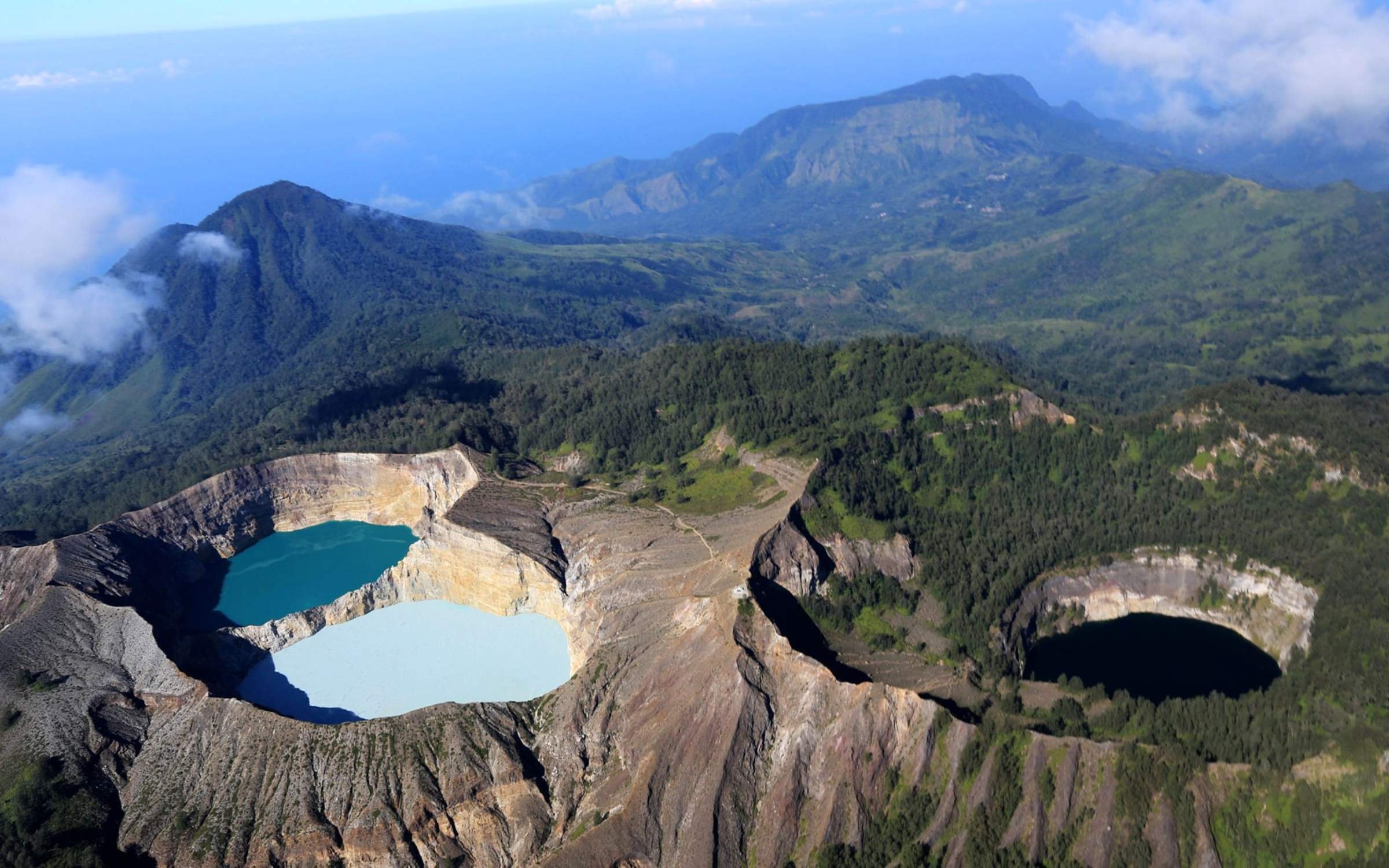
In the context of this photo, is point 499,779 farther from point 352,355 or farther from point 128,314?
point 128,314

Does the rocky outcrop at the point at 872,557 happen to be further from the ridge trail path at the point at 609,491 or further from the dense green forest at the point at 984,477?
the ridge trail path at the point at 609,491

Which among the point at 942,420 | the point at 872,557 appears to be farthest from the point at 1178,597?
the point at 872,557

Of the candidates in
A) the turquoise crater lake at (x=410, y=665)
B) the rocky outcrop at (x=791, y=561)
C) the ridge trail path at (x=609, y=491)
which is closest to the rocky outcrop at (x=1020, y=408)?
the rocky outcrop at (x=791, y=561)

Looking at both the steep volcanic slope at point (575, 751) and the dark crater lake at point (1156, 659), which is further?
the dark crater lake at point (1156, 659)

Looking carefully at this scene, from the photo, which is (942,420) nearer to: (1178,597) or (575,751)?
(1178,597)

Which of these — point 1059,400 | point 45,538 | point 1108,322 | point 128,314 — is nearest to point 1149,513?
point 1059,400

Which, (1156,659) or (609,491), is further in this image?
(609,491)
